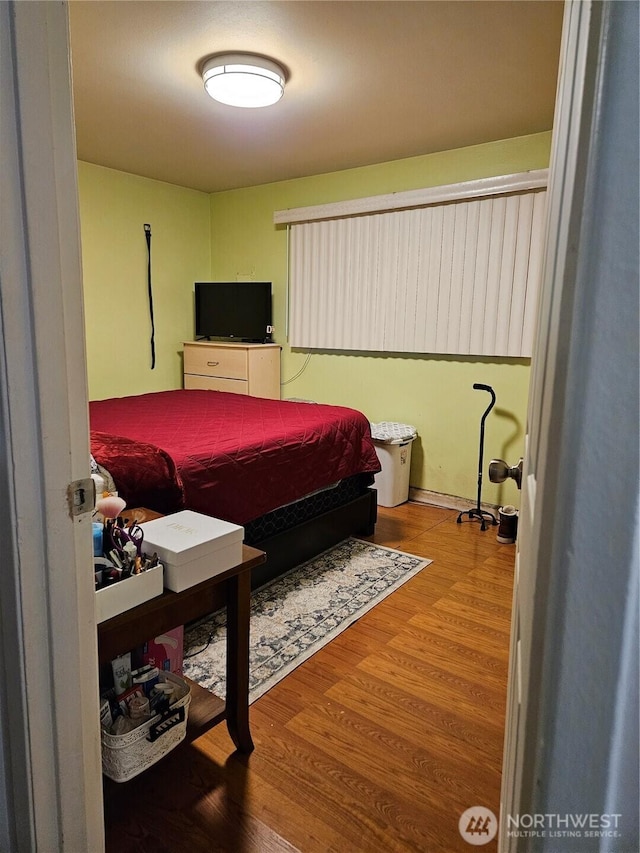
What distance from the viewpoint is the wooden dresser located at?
456cm

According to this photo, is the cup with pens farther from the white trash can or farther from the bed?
the white trash can

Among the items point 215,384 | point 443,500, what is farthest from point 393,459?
point 215,384

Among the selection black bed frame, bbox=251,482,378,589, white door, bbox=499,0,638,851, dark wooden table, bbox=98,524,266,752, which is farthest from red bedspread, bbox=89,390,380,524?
white door, bbox=499,0,638,851

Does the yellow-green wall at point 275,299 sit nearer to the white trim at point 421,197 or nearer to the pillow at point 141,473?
the white trim at point 421,197

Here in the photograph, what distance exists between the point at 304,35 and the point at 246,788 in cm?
272

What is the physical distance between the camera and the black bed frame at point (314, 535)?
2695mm

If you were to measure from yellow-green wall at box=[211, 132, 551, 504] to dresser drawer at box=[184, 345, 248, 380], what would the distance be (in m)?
0.46

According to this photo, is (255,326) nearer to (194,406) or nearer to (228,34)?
(194,406)

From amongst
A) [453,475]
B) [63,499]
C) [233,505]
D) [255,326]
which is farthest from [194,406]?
[63,499]

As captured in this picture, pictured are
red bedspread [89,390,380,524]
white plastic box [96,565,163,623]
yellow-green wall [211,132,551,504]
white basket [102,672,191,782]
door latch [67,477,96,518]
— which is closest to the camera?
door latch [67,477,96,518]

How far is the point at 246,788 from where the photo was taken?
1.57m

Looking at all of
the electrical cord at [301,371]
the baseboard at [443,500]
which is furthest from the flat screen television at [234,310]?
the baseboard at [443,500]

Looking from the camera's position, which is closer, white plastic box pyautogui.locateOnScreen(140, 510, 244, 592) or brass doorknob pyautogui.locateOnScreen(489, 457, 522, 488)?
brass doorknob pyautogui.locateOnScreen(489, 457, 522, 488)

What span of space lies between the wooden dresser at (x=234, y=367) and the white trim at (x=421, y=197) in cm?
110
